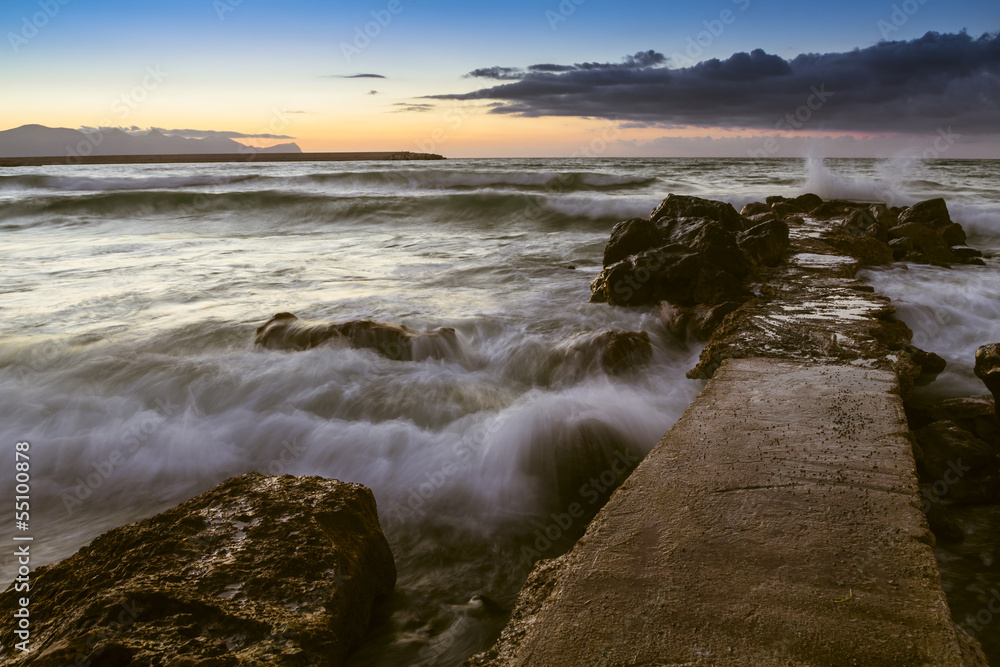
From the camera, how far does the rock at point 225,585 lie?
1.75 m

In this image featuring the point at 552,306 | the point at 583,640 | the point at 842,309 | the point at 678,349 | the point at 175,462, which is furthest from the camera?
the point at 552,306

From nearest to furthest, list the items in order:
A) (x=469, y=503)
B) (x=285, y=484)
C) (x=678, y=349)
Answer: (x=285, y=484) < (x=469, y=503) < (x=678, y=349)

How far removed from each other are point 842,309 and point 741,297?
2.97ft

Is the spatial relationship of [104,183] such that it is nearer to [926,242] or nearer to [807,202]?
[807,202]

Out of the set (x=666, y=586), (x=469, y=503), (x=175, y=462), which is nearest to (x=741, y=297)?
(x=469, y=503)

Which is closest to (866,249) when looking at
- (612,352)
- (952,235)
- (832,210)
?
(952,235)

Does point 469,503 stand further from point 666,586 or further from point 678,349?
point 678,349

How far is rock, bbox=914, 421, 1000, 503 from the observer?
320 cm

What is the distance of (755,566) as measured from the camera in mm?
1904

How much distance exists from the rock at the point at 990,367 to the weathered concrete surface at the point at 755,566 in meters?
1.35

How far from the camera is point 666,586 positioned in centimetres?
184

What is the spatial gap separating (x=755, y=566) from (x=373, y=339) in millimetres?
4074

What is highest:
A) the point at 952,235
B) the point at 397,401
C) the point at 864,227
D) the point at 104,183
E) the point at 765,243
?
the point at 104,183

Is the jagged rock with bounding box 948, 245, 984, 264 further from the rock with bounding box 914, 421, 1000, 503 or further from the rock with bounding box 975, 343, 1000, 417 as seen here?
the rock with bounding box 914, 421, 1000, 503
